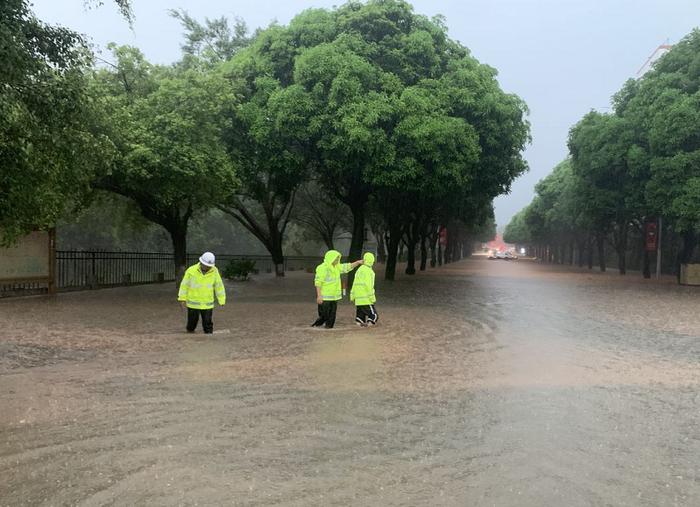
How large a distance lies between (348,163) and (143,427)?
1278 centimetres

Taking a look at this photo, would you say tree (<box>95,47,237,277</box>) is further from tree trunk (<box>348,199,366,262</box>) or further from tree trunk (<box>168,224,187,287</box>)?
tree trunk (<box>348,199,366,262</box>)

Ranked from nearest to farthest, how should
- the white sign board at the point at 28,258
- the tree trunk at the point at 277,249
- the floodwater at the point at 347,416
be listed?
the floodwater at the point at 347,416
the white sign board at the point at 28,258
the tree trunk at the point at 277,249

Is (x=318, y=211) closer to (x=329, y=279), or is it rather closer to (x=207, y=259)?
(x=329, y=279)

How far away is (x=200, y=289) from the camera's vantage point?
10.7 meters

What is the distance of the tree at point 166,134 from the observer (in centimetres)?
1538

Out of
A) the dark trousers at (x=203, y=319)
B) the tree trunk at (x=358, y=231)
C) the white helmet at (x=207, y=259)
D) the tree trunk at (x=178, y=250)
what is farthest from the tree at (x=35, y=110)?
the tree trunk at (x=358, y=231)

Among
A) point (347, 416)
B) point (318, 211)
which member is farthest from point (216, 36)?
point (347, 416)

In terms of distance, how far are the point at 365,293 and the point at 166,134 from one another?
752 cm

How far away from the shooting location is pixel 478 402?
248 inches

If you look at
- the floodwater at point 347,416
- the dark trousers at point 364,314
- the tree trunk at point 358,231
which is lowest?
the floodwater at point 347,416

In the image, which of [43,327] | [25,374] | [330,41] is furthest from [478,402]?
[330,41]

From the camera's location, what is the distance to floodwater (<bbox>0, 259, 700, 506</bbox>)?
400 centimetres

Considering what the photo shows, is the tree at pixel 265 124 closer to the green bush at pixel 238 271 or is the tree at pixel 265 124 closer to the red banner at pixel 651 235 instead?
the green bush at pixel 238 271

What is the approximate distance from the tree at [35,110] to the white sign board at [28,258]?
960cm
